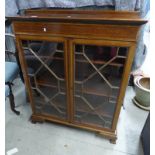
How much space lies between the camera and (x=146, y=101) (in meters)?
1.68

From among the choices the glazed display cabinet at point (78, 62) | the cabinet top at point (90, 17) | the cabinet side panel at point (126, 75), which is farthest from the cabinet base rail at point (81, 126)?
the cabinet top at point (90, 17)

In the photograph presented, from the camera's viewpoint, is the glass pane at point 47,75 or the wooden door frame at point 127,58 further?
the glass pane at point 47,75

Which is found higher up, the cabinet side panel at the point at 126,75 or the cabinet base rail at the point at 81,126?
the cabinet side panel at the point at 126,75

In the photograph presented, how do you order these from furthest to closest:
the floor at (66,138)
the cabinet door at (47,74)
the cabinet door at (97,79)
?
the floor at (66,138), the cabinet door at (47,74), the cabinet door at (97,79)

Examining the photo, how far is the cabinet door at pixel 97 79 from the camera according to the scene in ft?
3.51

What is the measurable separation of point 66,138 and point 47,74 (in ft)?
1.93

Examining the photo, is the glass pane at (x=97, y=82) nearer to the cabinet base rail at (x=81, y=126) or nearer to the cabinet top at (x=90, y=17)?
the cabinet base rail at (x=81, y=126)

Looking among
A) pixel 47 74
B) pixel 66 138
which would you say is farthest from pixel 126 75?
pixel 66 138

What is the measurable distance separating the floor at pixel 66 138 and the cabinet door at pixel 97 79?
150 millimetres

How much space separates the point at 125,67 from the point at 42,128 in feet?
3.14

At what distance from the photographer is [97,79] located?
4.01 ft

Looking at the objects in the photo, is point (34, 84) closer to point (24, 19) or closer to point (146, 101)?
point (24, 19)

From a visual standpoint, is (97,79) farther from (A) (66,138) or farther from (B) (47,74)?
(A) (66,138)

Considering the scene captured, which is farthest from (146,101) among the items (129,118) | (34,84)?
(34,84)
